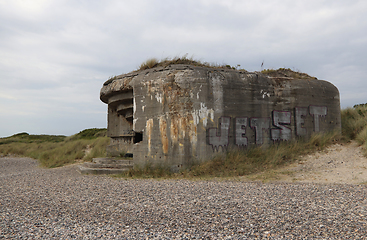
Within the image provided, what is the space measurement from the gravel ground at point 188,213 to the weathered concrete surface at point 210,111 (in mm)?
2287

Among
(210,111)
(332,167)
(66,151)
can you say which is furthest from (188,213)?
(66,151)

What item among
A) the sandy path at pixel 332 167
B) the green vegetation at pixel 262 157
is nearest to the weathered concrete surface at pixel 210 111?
the green vegetation at pixel 262 157

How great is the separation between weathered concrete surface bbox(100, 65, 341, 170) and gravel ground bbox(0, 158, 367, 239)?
7.50ft

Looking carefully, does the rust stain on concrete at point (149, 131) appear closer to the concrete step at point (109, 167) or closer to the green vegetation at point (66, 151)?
the concrete step at point (109, 167)

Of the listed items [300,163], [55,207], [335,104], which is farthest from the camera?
[335,104]

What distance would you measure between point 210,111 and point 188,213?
451 centimetres

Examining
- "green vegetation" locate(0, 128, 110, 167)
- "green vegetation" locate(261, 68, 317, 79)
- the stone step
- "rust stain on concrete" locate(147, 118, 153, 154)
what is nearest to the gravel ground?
"rust stain on concrete" locate(147, 118, 153, 154)

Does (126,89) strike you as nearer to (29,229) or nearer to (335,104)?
(29,229)

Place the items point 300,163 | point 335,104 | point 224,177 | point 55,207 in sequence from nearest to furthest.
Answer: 1. point 55,207
2. point 224,177
3. point 300,163
4. point 335,104

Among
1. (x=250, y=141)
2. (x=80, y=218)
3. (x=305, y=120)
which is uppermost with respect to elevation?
(x=305, y=120)

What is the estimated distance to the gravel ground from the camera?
10.4 feet

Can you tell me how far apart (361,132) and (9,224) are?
10.2 metres

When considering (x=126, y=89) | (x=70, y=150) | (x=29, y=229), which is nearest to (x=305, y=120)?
(x=126, y=89)

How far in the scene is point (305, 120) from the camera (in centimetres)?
912
